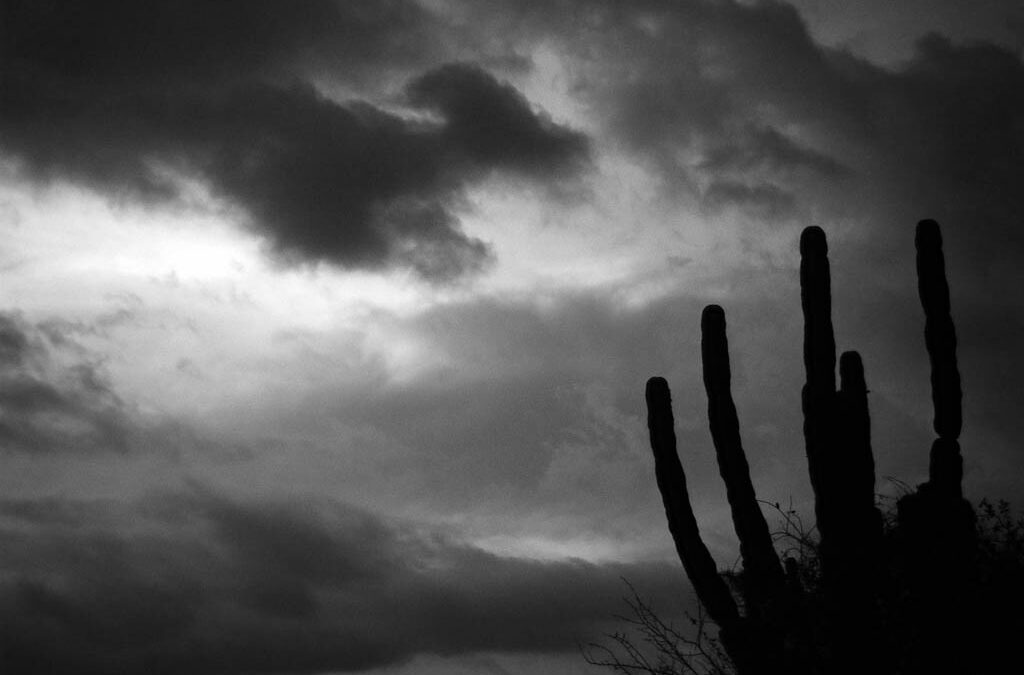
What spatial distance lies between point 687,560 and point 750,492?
1.24 meters

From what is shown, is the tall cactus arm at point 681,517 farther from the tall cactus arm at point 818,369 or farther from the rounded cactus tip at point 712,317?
the tall cactus arm at point 818,369

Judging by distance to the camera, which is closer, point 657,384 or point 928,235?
point 928,235

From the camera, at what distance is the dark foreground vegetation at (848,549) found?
10.9 meters

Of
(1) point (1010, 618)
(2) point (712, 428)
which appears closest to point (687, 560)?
(2) point (712, 428)

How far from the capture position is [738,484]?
41.1ft

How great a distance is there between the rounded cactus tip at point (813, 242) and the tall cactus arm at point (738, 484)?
1.67 m

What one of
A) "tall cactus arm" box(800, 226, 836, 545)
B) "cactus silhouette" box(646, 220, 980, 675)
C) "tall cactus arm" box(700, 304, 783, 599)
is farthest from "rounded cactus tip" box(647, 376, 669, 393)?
"tall cactus arm" box(800, 226, 836, 545)

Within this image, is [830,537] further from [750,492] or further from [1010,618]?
[1010,618]

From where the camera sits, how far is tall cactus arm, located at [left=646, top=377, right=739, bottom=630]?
12930 millimetres

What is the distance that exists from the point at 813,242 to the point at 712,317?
5.47 feet

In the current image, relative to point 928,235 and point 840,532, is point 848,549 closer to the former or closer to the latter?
point 840,532

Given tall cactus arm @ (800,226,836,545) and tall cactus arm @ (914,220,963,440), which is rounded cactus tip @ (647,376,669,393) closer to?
tall cactus arm @ (800,226,836,545)

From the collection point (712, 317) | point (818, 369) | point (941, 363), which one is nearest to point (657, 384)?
point (712, 317)

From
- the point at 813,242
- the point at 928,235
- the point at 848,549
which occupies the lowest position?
the point at 848,549
